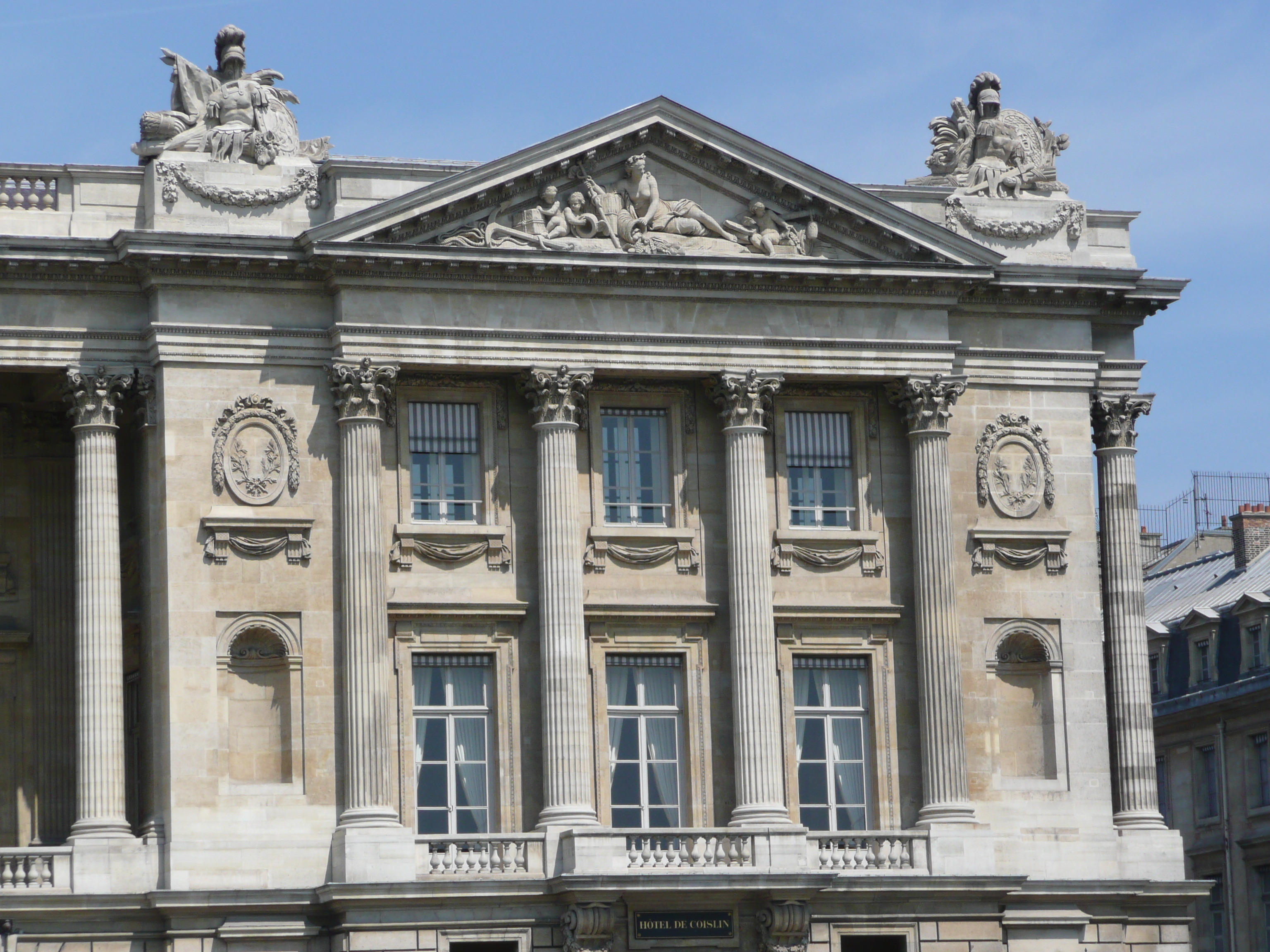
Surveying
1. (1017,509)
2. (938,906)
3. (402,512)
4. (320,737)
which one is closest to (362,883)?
(320,737)

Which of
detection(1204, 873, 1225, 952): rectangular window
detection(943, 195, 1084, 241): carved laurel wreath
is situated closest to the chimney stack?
detection(1204, 873, 1225, 952): rectangular window

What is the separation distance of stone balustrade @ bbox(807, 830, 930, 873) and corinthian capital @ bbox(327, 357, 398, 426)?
1010 cm

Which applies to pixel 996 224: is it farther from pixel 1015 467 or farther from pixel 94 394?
pixel 94 394

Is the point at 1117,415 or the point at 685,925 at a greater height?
the point at 1117,415

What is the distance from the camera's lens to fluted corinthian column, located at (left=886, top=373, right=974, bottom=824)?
49344mm

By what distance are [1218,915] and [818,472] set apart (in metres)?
26.3

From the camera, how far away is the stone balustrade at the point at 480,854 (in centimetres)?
4678

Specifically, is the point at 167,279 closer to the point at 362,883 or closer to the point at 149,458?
the point at 149,458

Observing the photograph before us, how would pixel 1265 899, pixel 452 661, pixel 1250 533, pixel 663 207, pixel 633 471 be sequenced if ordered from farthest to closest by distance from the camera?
pixel 1250 533, pixel 1265 899, pixel 633 471, pixel 663 207, pixel 452 661

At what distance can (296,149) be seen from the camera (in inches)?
1943

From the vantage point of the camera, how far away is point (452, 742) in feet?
159

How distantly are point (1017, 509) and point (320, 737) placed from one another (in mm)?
13057

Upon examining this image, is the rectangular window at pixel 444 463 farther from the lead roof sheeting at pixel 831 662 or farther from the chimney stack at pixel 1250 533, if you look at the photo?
the chimney stack at pixel 1250 533

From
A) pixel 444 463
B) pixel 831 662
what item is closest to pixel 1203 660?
pixel 831 662
